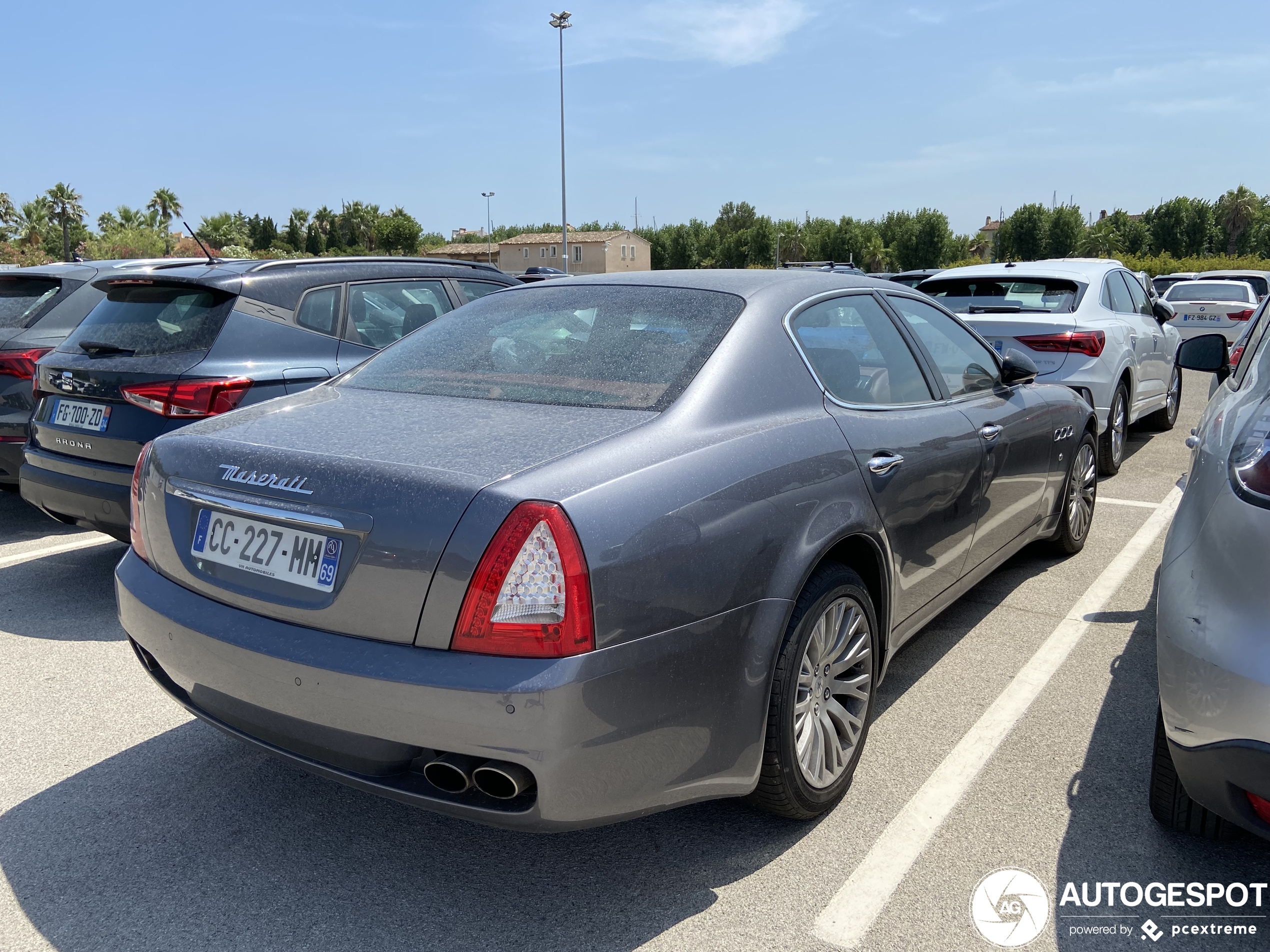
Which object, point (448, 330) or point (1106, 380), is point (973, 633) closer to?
point (448, 330)

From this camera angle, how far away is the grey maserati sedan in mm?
2008

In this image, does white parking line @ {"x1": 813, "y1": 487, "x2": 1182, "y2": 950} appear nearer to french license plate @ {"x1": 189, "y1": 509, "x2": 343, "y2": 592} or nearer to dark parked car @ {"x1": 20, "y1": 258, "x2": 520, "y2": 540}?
french license plate @ {"x1": 189, "y1": 509, "x2": 343, "y2": 592}

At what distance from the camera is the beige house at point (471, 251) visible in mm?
107688

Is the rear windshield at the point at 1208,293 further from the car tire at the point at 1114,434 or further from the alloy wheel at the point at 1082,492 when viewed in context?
the alloy wheel at the point at 1082,492

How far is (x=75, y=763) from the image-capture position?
312cm

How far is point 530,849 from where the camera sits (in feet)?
8.71

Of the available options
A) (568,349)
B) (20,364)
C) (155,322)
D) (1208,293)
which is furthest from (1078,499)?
(1208,293)

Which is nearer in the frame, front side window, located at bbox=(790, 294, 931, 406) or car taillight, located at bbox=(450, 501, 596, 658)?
car taillight, located at bbox=(450, 501, 596, 658)

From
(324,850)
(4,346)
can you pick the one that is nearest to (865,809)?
(324,850)

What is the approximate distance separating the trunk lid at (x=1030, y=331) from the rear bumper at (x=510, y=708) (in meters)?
5.18

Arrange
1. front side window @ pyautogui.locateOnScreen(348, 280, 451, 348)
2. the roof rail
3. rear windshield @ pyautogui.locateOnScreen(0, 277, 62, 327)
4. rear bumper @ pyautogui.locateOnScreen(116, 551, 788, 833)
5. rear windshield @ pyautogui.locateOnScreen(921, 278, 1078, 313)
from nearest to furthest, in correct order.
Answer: rear bumper @ pyautogui.locateOnScreen(116, 551, 788, 833)
the roof rail
front side window @ pyautogui.locateOnScreen(348, 280, 451, 348)
rear windshield @ pyautogui.locateOnScreen(0, 277, 62, 327)
rear windshield @ pyautogui.locateOnScreen(921, 278, 1078, 313)

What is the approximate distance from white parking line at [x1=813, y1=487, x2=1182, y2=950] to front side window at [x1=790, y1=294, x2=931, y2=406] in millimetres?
1160

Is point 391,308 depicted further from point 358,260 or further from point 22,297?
point 22,297

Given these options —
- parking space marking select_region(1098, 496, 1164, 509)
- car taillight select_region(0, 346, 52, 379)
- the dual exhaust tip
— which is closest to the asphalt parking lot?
the dual exhaust tip
